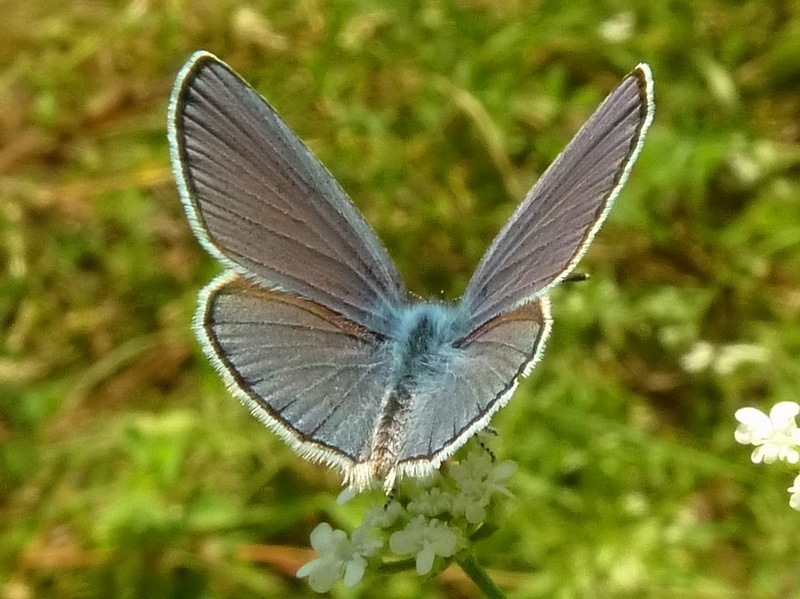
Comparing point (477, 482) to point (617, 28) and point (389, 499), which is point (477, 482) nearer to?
point (389, 499)

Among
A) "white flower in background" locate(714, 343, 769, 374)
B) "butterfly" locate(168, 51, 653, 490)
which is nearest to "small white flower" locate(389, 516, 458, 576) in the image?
"butterfly" locate(168, 51, 653, 490)

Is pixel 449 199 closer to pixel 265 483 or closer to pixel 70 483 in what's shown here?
pixel 265 483

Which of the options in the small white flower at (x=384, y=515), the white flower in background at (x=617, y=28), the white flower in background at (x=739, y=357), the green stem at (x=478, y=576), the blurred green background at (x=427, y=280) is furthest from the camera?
the white flower in background at (x=617, y=28)

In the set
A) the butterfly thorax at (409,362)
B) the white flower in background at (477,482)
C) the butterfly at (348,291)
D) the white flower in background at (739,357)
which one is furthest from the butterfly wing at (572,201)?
the white flower in background at (739,357)

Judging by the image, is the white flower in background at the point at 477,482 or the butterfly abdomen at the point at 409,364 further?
the white flower in background at the point at 477,482

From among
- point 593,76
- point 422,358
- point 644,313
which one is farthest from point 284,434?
point 593,76

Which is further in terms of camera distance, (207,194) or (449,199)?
(449,199)

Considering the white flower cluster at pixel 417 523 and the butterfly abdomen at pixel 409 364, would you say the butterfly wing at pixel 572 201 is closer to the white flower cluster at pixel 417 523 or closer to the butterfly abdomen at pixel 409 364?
the butterfly abdomen at pixel 409 364
